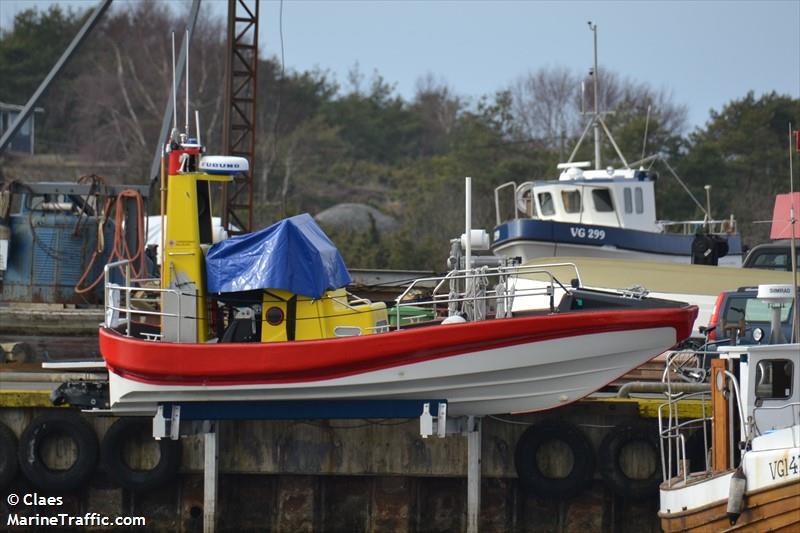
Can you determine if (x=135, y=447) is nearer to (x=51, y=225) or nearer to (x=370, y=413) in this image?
(x=370, y=413)

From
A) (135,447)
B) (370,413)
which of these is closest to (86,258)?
(135,447)

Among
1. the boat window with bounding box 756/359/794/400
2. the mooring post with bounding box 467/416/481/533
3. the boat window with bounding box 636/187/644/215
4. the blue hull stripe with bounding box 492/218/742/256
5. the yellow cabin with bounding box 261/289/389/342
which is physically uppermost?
the boat window with bounding box 636/187/644/215

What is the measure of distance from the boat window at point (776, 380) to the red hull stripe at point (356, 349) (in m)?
1.29

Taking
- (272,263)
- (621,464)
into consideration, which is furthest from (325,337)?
(621,464)

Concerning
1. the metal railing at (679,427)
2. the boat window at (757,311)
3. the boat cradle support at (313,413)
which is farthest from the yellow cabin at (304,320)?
the boat window at (757,311)

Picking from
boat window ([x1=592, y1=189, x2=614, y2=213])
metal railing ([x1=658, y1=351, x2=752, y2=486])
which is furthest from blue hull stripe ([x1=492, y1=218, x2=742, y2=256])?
metal railing ([x1=658, y1=351, x2=752, y2=486])

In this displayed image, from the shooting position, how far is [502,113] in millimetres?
57094

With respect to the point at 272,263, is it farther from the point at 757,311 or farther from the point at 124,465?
the point at 757,311

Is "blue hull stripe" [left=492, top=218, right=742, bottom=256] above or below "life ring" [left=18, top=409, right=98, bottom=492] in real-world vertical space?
above

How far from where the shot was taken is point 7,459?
16812mm

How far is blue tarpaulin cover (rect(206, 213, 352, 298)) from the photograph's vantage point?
15008mm

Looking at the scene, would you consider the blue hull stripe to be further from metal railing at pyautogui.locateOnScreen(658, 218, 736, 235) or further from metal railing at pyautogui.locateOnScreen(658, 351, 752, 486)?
metal railing at pyautogui.locateOnScreen(658, 351, 752, 486)

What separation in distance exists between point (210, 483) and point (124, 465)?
1.20m

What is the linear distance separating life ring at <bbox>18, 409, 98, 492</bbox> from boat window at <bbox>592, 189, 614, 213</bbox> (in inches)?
586
